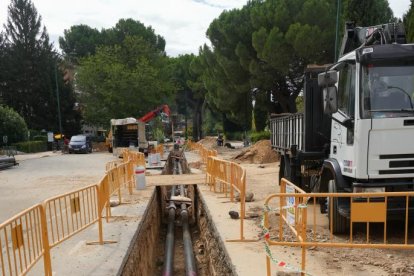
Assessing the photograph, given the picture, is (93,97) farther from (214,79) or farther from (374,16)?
(374,16)

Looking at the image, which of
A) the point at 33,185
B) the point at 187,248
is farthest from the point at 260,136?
the point at 187,248

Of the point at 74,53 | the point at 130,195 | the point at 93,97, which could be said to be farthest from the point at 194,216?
the point at 74,53

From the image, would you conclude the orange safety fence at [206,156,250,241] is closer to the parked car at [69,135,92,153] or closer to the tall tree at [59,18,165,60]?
the parked car at [69,135,92,153]

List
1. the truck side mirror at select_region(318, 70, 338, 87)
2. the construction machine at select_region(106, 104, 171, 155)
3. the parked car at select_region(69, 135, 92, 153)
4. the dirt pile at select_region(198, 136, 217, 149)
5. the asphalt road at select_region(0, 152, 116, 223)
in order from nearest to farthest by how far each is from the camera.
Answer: the truck side mirror at select_region(318, 70, 338, 87) → the asphalt road at select_region(0, 152, 116, 223) → the construction machine at select_region(106, 104, 171, 155) → the parked car at select_region(69, 135, 92, 153) → the dirt pile at select_region(198, 136, 217, 149)

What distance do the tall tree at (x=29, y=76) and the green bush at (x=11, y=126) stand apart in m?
10.3

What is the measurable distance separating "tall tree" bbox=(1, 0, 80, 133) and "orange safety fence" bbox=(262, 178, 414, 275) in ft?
157

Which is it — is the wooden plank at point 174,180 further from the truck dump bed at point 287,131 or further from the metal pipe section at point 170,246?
the truck dump bed at point 287,131

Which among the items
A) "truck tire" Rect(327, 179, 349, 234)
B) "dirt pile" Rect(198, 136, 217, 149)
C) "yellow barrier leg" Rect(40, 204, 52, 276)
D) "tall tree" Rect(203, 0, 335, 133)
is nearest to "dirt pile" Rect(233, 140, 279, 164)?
"tall tree" Rect(203, 0, 335, 133)

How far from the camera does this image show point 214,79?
112 feet

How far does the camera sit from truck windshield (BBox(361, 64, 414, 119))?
→ 588 cm

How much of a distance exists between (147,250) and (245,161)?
631 inches

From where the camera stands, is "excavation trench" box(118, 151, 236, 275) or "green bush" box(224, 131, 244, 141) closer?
"excavation trench" box(118, 151, 236, 275)

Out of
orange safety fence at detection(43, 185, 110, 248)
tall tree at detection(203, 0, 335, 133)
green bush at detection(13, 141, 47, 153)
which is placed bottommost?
green bush at detection(13, 141, 47, 153)

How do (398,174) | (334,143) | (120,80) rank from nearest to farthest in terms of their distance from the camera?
1. (398,174)
2. (334,143)
3. (120,80)
